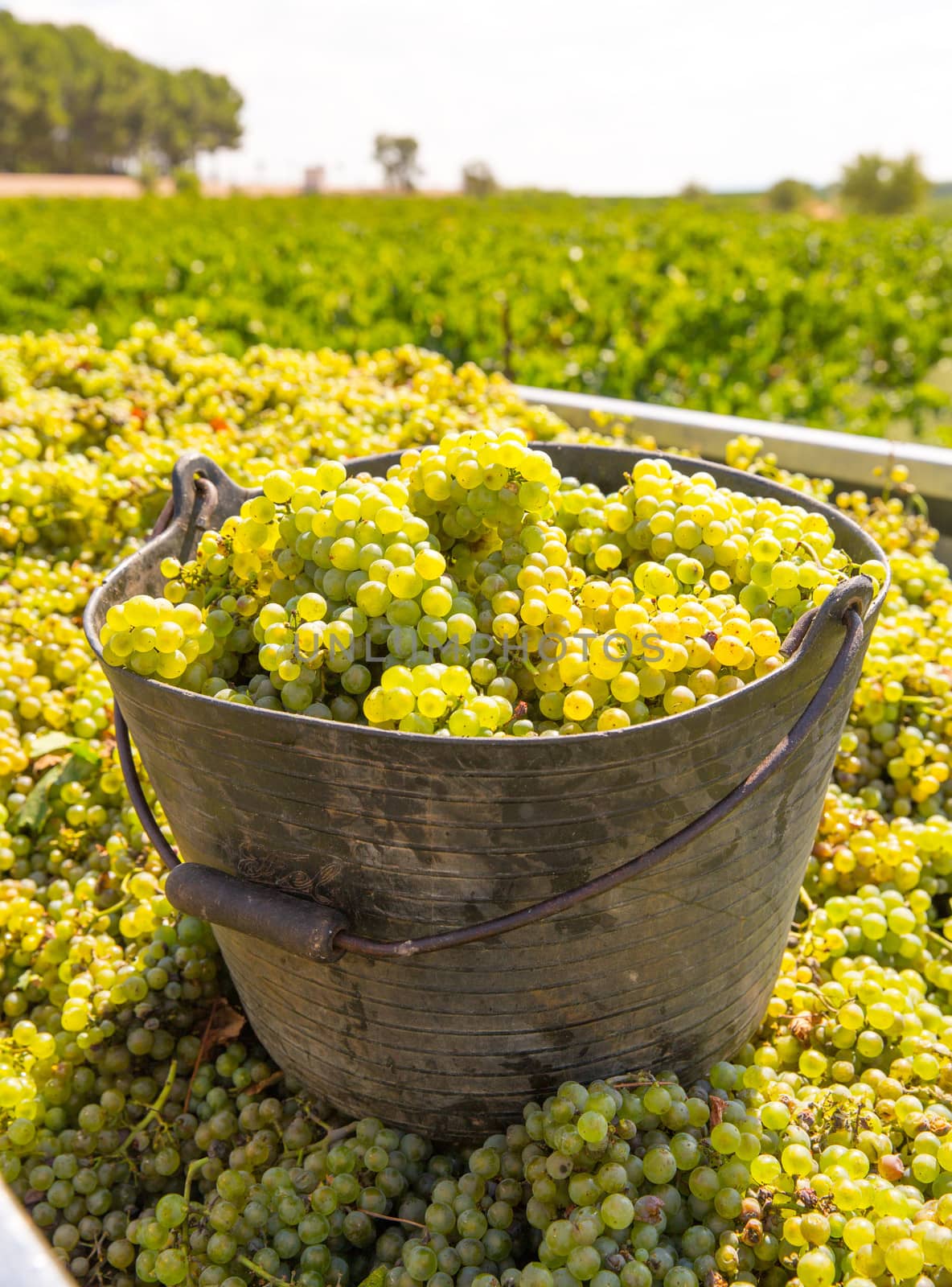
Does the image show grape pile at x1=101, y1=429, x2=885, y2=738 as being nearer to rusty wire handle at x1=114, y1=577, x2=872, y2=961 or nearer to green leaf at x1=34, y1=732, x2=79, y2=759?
rusty wire handle at x1=114, y1=577, x2=872, y2=961

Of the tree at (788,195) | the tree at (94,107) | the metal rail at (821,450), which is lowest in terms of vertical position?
the metal rail at (821,450)

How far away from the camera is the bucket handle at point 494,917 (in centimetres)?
120

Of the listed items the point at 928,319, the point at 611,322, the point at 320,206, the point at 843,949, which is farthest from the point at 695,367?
the point at 320,206

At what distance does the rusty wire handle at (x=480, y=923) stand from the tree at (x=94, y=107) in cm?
7551

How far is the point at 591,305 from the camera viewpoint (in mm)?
6930

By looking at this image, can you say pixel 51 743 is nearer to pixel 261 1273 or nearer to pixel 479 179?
pixel 261 1273

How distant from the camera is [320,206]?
77.0 ft

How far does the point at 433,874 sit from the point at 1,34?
92.3 m

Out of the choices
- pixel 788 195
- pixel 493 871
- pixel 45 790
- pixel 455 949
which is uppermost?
pixel 788 195

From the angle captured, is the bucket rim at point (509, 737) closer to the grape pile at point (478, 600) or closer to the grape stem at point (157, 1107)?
the grape pile at point (478, 600)

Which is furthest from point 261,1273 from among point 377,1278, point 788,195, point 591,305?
point 788,195

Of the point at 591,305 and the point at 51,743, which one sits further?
the point at 591,305

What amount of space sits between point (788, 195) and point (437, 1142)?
2478 inches

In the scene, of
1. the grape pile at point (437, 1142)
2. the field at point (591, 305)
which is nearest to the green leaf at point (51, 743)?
the grape pile at point (437, 1142)
